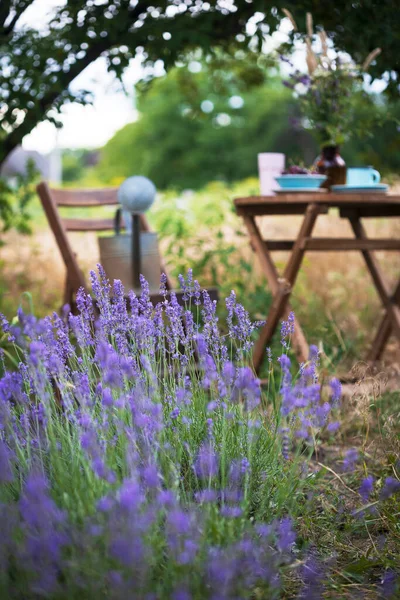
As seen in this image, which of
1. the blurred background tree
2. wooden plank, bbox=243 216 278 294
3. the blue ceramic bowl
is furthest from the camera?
the blurred background tree

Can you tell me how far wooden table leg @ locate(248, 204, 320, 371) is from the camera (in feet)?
12.9

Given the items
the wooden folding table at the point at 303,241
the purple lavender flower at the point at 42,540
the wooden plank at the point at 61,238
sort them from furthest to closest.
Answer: the wooden plank at the point at 61,238, the wooden folding table at the point at 303,241, the purple lavender flower at the point at 42,540

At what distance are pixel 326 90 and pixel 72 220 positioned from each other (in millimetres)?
1596

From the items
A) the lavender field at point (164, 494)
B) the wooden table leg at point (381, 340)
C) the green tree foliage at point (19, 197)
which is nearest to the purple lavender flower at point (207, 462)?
the lavender field at point (164, 494)

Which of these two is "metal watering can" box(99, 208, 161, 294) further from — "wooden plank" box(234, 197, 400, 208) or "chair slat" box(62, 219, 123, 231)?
"wooden plank" box(234, 197, 400, 208)


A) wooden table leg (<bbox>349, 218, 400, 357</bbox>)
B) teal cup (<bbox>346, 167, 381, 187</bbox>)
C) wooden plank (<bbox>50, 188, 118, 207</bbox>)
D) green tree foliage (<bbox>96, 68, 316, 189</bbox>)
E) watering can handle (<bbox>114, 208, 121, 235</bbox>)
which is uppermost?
teal cup (<bbox>346, 167, 381, 187</bbox>)

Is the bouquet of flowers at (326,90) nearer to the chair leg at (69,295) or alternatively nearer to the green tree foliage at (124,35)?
the green tree foliage at (124,35)

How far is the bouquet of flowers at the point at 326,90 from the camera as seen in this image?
4.03 metres

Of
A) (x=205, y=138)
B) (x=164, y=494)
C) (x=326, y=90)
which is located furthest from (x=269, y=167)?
(x=205, y=138)

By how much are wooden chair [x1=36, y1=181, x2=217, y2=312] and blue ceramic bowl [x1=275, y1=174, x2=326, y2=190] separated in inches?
25.2

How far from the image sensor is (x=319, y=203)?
154 inches

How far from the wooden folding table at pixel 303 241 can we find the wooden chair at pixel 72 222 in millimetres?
332

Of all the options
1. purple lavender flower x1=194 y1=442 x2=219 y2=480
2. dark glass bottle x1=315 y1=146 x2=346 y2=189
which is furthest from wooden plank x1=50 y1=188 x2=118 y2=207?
purple lavender flower x1=194 y1=442 x2=219 y2=480

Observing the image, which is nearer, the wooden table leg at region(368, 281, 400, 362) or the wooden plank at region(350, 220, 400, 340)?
the wooden plank at region(350, 220, 400, 340)
